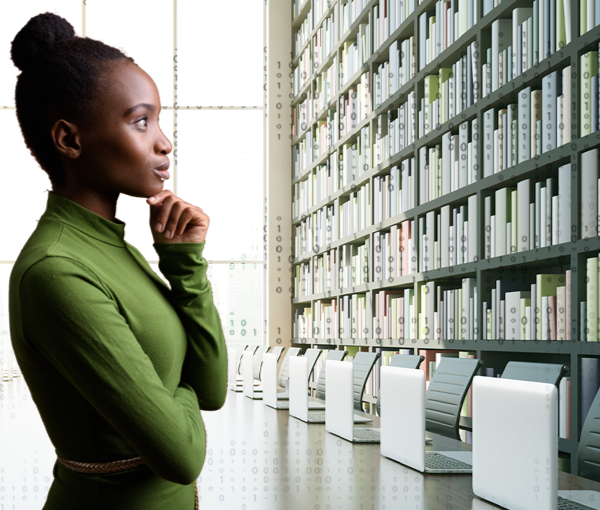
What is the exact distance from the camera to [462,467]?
1744 millimetres

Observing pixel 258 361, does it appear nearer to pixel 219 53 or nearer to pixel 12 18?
pixel 219 53

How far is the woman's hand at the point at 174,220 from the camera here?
0.64m

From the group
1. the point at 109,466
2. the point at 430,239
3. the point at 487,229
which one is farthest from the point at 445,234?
the point at 109,466

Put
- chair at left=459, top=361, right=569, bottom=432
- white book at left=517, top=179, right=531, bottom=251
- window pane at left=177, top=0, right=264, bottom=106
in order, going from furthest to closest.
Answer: window pane at left=177, top=0, right=264, bottom=106 → white book at left=517, top=179, right=531, bottom=251 → chair at left=459, top=361, right=569, bottom=432

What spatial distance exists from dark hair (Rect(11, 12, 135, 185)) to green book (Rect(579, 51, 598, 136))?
2702mm

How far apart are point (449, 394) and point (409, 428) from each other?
1096mm

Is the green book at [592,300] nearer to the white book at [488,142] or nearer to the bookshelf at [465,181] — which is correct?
the bookshelf at [465,181]

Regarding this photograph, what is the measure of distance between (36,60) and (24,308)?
0.24 metres

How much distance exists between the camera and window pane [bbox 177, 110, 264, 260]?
932 cm

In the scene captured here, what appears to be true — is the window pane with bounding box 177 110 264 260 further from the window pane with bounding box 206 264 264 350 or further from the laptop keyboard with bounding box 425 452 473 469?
the laptop keyboard with bounding box 425 452 473 469

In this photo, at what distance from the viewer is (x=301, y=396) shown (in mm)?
3051

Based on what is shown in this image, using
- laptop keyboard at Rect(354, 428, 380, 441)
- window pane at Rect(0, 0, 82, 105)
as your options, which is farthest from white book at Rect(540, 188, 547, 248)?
window pane at Rect(0, 0, 82, 105)

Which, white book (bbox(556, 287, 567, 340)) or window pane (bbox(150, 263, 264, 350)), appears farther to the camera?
window pane (bbox(150, 263, 264, 350))

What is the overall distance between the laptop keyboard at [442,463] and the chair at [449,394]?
0.80m
